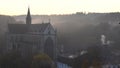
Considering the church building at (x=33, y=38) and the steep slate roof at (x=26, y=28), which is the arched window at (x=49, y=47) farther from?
the steep slate roof at (x=26, y=28)

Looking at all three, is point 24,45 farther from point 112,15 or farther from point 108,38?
point 112,15

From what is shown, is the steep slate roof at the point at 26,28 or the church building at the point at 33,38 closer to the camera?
the church building at the point at 33,38

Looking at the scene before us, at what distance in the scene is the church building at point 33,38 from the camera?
68775 millimetres

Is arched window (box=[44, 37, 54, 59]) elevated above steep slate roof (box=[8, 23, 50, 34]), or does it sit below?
below

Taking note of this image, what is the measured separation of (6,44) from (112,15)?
122516 millimetres

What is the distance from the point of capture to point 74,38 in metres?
110

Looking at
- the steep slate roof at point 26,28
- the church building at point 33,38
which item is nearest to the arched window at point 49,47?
the church building at point 33,38

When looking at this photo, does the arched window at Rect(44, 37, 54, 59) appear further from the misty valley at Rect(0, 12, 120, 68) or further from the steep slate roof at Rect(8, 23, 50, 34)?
the steep slate roof at Rect(8, 23, 50, 34)

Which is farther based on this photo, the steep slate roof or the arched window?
the steep slate roof

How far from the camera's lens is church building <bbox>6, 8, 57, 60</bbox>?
6878 cm

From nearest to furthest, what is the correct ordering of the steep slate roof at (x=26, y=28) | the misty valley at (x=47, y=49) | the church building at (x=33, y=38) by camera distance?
1. the misty valley at (x=47, y=49)
2. the church building at (x=33, y=38)
3. the steep slate roof at (x=26, y=28)

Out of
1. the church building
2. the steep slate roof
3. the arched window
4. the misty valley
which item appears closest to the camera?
the misty valley

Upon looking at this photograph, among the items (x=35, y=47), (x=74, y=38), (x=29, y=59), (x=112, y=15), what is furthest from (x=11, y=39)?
(x=112, y=15)

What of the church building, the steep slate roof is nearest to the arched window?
the church building
